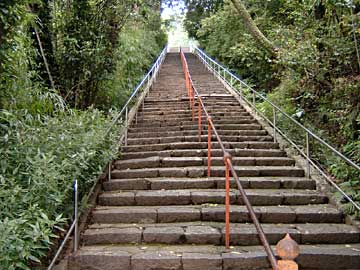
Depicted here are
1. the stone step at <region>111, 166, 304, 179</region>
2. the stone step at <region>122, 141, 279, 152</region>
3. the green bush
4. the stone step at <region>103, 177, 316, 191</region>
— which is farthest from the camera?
the stone step at <region>122, 141, 279, 152</region>

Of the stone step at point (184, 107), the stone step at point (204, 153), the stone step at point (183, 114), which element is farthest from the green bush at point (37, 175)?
the stone step at point (184, 107)

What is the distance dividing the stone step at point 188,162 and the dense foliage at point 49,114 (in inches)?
21.2

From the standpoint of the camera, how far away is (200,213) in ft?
14.5

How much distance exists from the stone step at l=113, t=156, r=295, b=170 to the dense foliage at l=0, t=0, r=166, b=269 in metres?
0.54

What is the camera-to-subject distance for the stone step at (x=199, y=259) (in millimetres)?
3547

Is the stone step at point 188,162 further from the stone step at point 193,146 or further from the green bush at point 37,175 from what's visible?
the green bush at point 37,175

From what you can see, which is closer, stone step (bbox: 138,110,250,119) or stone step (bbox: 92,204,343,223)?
stone step (bbox: 92,204,343,223)

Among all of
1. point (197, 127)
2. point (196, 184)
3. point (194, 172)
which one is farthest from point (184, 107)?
point (196, 184)

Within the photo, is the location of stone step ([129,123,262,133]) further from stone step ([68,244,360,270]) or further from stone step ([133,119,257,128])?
stone step ([68,244,360,270])

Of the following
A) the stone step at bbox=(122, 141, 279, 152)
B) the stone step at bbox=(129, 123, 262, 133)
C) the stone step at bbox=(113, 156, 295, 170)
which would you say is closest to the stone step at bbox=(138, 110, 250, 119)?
the stone step at bbox=(129, 123, 262, 133)

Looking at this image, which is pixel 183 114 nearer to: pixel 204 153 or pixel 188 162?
pixel 204 153

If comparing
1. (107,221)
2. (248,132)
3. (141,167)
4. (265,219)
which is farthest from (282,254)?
(248,132)

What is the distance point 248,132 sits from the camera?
759 cm

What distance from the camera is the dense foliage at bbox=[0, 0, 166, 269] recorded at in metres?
3.00
